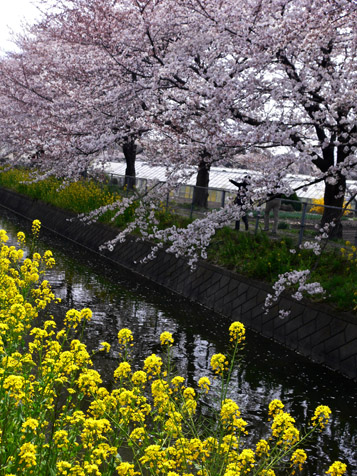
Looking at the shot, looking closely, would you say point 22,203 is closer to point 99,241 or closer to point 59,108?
point 99,241

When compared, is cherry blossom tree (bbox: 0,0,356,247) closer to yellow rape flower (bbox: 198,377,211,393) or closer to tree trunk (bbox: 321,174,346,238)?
tree trunk (bbox: 321,174,346,238)

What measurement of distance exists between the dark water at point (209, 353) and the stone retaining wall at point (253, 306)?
0.24m

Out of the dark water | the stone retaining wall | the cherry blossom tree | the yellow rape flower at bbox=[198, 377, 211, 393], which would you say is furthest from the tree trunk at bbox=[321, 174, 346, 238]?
the yellow rape flower at bbox=[198, 377, 211, 393]

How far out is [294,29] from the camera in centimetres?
1242

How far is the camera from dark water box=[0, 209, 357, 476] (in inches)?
333

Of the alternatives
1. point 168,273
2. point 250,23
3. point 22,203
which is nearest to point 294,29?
point 250,23

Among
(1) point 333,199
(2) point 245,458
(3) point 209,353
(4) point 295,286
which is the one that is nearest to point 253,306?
(4) point 295,286

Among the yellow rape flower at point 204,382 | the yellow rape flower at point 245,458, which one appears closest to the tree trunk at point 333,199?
the yellow rape flower at point 204,382

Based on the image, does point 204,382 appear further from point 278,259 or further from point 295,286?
point 278,259

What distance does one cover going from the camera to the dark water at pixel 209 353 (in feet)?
27.7

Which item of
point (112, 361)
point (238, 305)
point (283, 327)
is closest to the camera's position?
point (112, 361)

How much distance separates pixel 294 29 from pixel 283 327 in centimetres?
547

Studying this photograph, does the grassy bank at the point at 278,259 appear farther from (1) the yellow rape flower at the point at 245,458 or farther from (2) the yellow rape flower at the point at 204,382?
(1) the yellow rape flower at the point at 245,458

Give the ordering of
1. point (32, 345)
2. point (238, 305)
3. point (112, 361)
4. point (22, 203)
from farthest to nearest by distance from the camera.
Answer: point (22, 203), point (238, 305), point (112, 361), point (32, 345)
